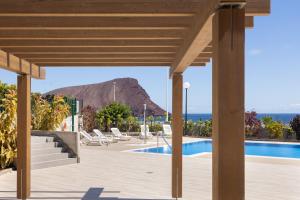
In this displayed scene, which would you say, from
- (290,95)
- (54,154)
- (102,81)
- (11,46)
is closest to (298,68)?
(290,95)

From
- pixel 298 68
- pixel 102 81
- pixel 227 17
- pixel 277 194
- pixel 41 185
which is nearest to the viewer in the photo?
pixel 227 17

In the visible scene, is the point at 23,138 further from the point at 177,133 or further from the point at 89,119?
the point at 89,119

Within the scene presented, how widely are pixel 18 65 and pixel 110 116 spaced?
1845 centimetres

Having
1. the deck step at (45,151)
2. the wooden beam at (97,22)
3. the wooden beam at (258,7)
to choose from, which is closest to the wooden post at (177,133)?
the wooden beam at (97,22)

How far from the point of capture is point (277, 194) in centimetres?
773

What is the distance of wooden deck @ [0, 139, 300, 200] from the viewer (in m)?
7.74

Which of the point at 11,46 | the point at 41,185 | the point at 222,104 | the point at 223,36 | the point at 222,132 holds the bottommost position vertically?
the point at 41,185

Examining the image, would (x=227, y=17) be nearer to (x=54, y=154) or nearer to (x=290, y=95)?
(x=54, y=154)

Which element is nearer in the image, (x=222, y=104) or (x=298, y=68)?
(x=222, y=104)

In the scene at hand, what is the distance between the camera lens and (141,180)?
934 centimetres

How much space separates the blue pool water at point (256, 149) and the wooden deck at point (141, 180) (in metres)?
4.19

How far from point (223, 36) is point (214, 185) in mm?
1205

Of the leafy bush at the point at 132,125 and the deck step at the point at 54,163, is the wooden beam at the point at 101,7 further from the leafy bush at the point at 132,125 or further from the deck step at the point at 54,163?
the leafy bush at the point at 132,125

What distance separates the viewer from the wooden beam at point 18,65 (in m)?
6.21
